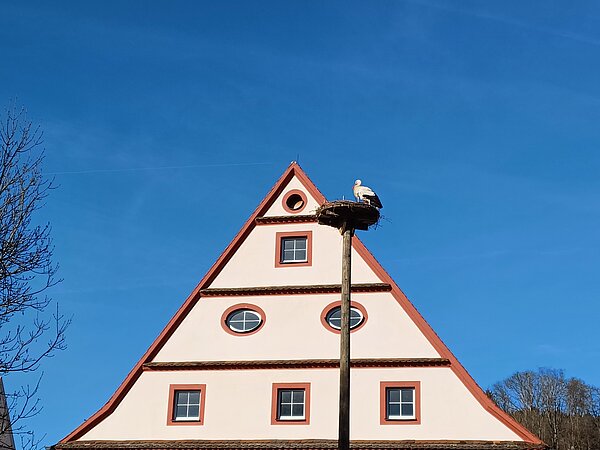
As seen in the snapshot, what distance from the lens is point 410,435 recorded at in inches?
1003

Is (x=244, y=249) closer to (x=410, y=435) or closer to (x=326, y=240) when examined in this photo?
(x=326, y=240)

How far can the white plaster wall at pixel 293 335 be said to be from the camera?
88.6 ft

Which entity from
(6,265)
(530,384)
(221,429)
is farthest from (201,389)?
(530,384)

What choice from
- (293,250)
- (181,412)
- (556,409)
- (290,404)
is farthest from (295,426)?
(556,409)

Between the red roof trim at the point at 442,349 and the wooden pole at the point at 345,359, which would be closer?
the wooden pole at the point at 345,359

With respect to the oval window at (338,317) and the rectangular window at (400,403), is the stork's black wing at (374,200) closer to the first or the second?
the oval window at (338,317)

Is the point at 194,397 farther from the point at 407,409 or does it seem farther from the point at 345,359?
the point at 345,359

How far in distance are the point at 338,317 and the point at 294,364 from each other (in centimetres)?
200

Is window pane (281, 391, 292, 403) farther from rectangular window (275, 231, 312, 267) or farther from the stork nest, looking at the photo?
the stork nest

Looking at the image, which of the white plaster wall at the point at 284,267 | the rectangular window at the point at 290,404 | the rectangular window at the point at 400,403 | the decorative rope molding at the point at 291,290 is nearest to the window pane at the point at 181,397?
the rectangular window at the point at 290,404

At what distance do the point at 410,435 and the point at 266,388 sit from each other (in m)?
4.50

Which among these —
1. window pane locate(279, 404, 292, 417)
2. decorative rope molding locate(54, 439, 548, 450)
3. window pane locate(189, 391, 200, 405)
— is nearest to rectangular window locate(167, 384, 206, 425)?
window pane locate(189, 391, 200, 405)

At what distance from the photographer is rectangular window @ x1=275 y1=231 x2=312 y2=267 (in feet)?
94.6

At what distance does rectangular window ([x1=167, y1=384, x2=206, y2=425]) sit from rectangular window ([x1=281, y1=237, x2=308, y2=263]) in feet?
15.9
